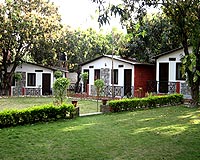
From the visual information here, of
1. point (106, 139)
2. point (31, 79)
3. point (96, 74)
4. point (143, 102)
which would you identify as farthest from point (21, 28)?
point (106, 139)

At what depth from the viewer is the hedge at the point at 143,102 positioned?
13.9m

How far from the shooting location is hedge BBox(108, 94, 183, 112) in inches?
548

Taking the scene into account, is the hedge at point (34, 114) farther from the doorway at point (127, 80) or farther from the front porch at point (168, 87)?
the doorway at point (127, 80)

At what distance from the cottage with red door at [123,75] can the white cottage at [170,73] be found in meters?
1.47

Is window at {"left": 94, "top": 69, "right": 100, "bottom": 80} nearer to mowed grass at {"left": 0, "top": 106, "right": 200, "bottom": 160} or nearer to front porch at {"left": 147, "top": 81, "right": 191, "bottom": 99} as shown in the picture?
front porch at {"left": 147, "top": 81, "right": 191, "bottom": 99}

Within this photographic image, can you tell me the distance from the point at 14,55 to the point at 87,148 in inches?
856

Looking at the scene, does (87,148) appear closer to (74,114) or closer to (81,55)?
(74,114)

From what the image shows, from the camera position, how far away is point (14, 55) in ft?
89.4

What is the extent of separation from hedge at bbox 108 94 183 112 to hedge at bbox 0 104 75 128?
8.38ft

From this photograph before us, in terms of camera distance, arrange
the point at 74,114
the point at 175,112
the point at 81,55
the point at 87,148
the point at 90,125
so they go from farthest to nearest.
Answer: the point at 81,55, the point at 175,112, the point at 74,114, the point at 90,125, the point at 87,148

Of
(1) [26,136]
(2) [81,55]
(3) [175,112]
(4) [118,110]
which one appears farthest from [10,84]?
(1) [26,136]

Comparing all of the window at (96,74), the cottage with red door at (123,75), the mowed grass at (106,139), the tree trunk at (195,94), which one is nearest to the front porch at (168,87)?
the cottage with red door at (123,75)

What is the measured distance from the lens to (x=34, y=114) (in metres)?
11.0

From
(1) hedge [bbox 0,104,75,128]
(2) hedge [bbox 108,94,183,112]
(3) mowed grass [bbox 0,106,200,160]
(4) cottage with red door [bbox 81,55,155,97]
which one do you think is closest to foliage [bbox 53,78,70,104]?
(1) hedge [bbox 0,104,75,128]
